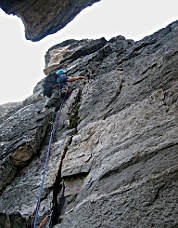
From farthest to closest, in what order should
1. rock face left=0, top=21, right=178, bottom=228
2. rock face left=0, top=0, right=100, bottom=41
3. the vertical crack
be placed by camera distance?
1. rock face left=0, top=0, right=100, bottom=41
2. the vertical crack
3. rock face left=0, top=21, right=178, bottom=228

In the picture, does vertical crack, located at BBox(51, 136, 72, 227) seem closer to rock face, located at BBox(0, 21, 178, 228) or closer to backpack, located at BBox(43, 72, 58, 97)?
rock face, located at BBox(0, 21, 178, 228)

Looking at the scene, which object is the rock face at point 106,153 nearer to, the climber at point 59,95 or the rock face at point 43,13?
the climber at point 59,95

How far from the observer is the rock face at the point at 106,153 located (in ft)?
17.4

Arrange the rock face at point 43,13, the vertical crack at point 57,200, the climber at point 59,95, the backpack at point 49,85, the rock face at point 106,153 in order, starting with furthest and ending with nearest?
the rock face at point 43,13 < the backpack at point 49,85 < the climber at point 59,95 < the vertical crack at point 57,200 < the rock face at point 106,153

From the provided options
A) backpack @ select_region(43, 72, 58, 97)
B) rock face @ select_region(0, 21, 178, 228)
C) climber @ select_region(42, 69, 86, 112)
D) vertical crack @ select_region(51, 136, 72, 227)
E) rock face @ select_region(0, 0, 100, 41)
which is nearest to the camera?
rock face @ select_region(0, 21, 178, 228)

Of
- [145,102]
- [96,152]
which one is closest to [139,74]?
[145,102]

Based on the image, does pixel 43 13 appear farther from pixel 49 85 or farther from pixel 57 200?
pixel 57 200

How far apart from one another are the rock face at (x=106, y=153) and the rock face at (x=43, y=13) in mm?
6272

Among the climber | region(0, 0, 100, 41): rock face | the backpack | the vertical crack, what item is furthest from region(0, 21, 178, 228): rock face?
region(0, 0, 100, 41): rock face

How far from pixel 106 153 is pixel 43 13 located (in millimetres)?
12069

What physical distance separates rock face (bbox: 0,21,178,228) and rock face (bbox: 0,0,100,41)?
627 centimetres

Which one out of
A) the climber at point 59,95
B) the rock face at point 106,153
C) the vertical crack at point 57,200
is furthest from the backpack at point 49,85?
the vertical crack at point 57,200

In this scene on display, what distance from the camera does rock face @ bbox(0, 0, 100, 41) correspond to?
15463 mm

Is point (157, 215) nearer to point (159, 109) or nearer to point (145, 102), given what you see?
point (159, 109)
